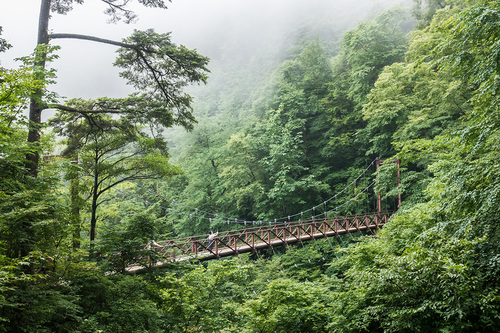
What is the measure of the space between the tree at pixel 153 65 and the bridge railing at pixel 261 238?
2.48m

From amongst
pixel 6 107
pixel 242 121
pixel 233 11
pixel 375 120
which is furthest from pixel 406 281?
pixel 233 11

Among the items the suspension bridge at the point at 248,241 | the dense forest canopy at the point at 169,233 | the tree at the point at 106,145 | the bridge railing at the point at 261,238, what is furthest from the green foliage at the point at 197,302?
the tree at the point at 106,145

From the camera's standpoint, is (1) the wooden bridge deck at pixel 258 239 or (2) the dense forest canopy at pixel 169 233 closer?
(2) the dense forest canopy at pixel 169 233

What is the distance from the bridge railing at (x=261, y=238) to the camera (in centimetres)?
574

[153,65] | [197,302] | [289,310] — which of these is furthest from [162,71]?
[289,310]

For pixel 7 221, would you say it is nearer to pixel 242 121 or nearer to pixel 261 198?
pixel 261 198

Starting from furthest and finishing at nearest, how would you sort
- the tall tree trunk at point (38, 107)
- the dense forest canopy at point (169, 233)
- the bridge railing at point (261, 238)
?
the bridge railing at point (261, 238) < the tall tree trunk at point (38, 107) < the dense forest canopy at point (169, 233)

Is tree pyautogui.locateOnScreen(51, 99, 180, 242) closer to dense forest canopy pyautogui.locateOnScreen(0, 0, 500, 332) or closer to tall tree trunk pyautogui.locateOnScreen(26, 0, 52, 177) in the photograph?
dense forest canopy pyautogui.locateOnScreen(0, 0, 500, 332)

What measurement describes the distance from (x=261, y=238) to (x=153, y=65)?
506 centimetres

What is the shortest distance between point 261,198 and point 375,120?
5.58 meters

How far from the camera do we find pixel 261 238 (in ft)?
→ 25.5

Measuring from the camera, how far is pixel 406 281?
2596 millimetres

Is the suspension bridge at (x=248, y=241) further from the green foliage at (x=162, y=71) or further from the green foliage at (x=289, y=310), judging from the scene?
the green foliage at (x=162, y=71)

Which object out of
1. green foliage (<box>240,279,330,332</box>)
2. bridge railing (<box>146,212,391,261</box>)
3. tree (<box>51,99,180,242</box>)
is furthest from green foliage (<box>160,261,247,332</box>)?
tree (<box>51,99,180,242</box>)
